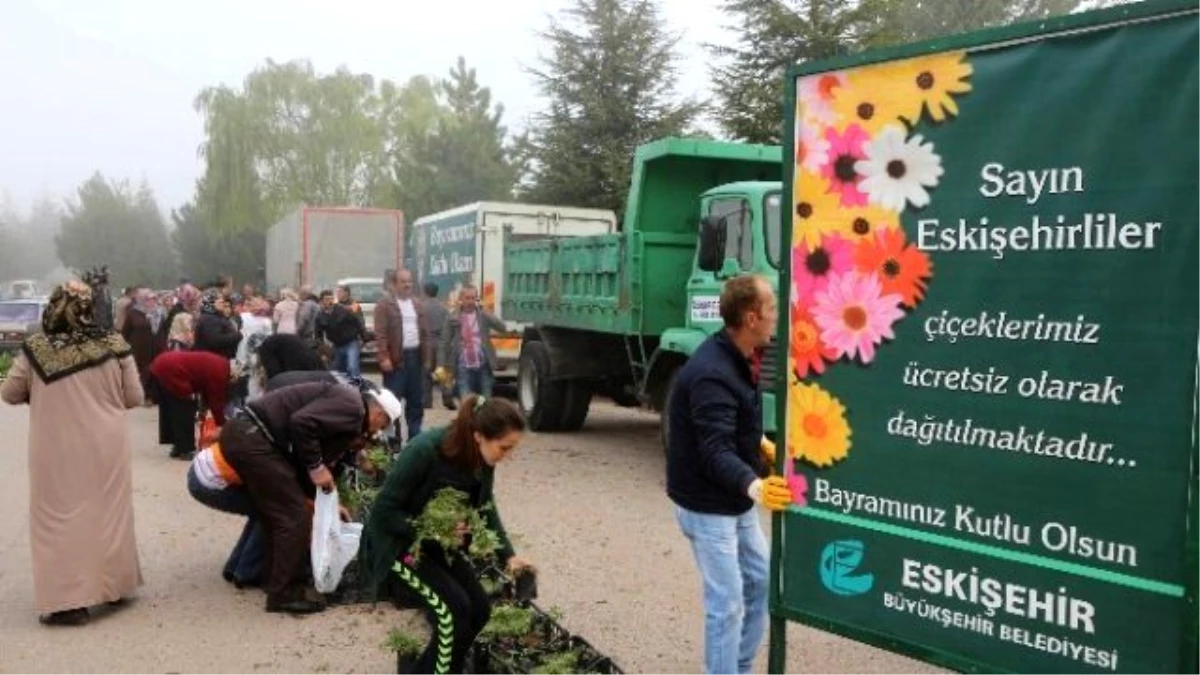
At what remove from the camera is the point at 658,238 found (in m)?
10.5

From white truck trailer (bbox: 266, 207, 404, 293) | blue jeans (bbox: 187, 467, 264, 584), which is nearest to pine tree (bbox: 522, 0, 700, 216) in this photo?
white truck trailer (bbox: 266, 207, 404, 293)

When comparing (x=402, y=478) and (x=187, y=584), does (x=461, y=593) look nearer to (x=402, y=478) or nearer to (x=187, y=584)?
(x=402, y=478)

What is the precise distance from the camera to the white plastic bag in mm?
5754

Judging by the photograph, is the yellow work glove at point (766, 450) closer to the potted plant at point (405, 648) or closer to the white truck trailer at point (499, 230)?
the potted plant at point (405, 648)

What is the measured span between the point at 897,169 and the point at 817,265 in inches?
16.0

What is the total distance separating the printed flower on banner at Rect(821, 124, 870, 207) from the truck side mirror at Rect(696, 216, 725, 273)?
5683 millimetres

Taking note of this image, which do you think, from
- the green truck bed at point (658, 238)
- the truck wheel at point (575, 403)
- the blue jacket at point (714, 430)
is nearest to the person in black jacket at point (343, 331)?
the truck wheel at point (575, 403)

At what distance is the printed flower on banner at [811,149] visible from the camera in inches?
140

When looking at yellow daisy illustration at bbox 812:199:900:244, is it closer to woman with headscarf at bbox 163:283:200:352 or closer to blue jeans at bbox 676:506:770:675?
blue jeans at bbox 676:506:770:675

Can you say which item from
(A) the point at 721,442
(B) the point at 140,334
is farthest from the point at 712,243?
(B) the point at 140,334

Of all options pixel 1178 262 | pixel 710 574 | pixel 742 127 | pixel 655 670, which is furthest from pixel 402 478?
pixel 742 127

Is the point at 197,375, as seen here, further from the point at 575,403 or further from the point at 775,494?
the point at 775,494

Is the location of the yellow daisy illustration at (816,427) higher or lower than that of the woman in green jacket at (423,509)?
higher

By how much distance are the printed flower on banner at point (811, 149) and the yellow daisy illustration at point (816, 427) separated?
708 millimetres
